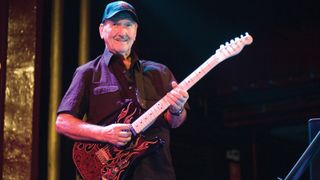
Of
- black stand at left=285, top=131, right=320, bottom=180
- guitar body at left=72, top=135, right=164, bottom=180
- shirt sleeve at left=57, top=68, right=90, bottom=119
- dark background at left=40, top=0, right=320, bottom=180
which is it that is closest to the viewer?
black stand at left=285, top=131, right=320, bottom=180

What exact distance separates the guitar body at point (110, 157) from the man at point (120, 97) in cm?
3

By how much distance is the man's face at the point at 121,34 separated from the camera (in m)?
2.61

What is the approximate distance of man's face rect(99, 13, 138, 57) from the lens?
261cm

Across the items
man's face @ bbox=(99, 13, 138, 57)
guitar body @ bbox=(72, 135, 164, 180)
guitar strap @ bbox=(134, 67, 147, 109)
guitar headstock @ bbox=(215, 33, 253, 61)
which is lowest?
guitar body @ bbox=(72, 135, 164, 180)

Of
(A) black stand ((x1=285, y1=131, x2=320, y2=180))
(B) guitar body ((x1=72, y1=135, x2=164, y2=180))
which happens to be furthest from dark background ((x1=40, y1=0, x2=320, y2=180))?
(A) black stand ((x1=285, y1=131, x2=320, y2=180))

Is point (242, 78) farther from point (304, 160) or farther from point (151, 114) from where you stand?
point (304, 160)

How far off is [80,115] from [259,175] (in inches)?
135

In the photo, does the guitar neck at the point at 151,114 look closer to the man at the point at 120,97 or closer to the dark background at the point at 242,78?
the man at the point at 120,97

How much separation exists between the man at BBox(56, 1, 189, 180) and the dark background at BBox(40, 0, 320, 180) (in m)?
1.28

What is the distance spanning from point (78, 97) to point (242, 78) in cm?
301

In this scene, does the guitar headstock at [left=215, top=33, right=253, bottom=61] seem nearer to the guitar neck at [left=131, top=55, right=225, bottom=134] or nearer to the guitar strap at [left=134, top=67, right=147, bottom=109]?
the guitar neck at [left=131, top=55, right=225, bottom=134]

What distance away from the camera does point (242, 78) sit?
209 inches

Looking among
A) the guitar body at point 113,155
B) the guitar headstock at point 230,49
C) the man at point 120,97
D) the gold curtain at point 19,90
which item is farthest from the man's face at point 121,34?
the gold curtain at point 19,90

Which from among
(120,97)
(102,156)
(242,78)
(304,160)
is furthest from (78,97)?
(242,78)
